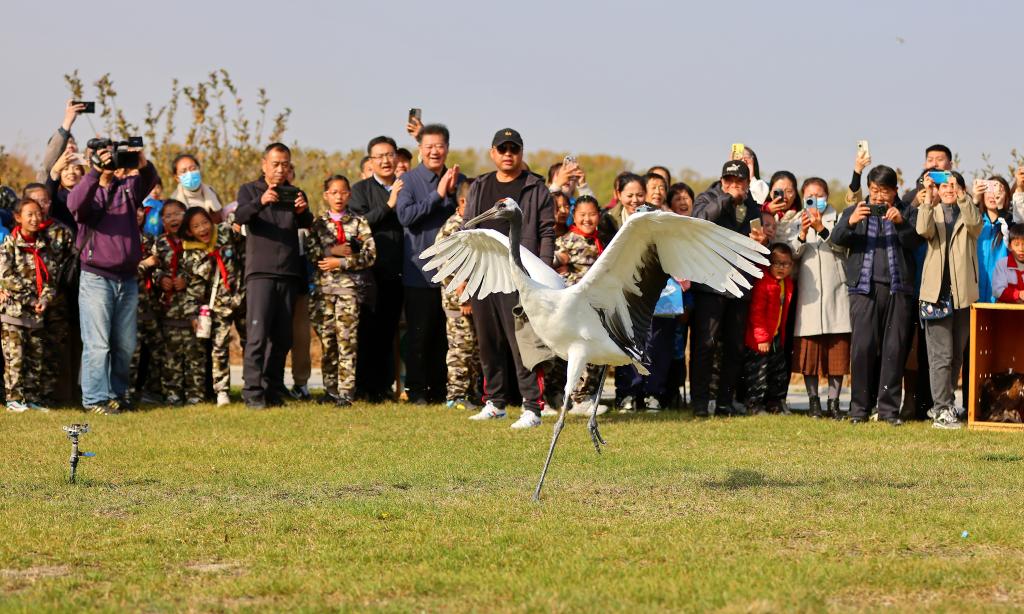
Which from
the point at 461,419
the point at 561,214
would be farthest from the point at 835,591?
the point at 561,214

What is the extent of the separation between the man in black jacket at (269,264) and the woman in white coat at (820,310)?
16.9ft

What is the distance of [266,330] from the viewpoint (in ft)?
44.0

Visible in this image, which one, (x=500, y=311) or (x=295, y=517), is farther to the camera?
(x=500, y=311)

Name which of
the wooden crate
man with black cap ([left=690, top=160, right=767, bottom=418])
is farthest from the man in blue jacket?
the wooden crate

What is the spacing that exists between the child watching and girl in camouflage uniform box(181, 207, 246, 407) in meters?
7.75

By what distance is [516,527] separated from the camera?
743cm

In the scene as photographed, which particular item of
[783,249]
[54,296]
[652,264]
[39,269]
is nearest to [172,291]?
[54,296]

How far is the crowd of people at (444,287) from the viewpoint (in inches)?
498

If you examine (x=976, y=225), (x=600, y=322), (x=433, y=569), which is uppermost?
(x=976, y=225)

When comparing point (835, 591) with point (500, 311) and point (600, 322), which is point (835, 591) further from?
point (500, 311)

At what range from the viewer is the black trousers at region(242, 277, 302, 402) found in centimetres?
1334

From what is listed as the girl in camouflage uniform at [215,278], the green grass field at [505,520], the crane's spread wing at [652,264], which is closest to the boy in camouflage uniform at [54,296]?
the girl in camouflage uniform at [215,278]

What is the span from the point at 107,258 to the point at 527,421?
15.0 ft

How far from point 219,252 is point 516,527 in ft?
24.3
